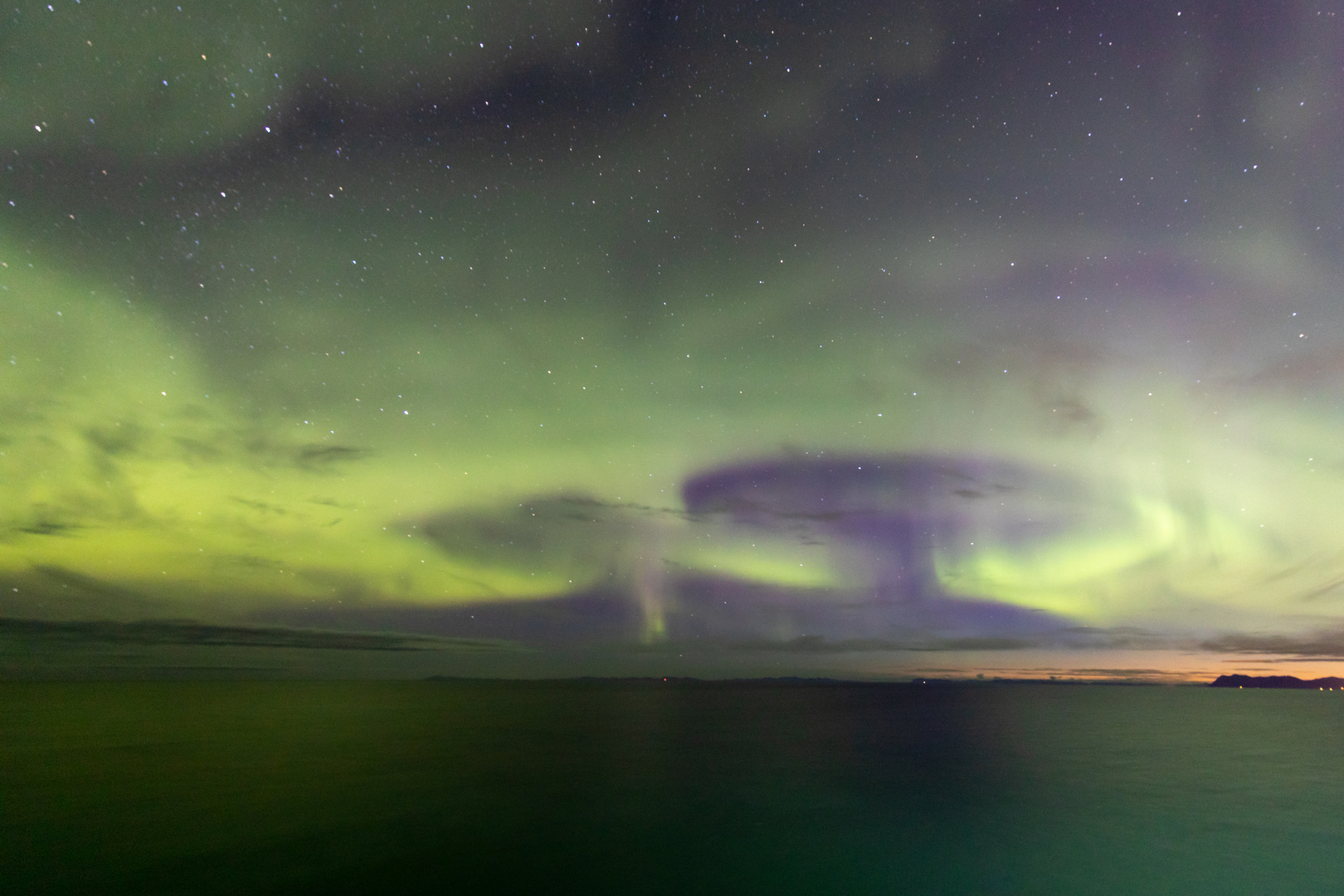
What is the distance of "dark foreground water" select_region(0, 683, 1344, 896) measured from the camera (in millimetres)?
14047

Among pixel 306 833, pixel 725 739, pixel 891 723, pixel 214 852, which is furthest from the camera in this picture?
pixel 891 723

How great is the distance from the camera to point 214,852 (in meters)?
15.2

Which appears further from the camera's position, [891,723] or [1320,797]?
[891,723]

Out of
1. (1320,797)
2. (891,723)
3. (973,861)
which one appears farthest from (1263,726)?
(973,861)

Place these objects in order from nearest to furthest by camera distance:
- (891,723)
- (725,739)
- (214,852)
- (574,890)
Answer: (574,890)
(214,852)
(725,739)
(891,723)

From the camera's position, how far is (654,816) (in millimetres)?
19234

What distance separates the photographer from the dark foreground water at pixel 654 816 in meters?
14.0

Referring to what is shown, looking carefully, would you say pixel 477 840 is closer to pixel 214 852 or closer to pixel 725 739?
pixel 214 852

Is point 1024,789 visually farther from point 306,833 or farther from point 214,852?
point 214,852

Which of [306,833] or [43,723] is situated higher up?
[306,833]

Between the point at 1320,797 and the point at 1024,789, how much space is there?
10.1 meters


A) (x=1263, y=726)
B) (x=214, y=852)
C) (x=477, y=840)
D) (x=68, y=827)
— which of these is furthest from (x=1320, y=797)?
(x=1263, y=726)

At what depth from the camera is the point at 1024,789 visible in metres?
24.9

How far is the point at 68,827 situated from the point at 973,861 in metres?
20.4
